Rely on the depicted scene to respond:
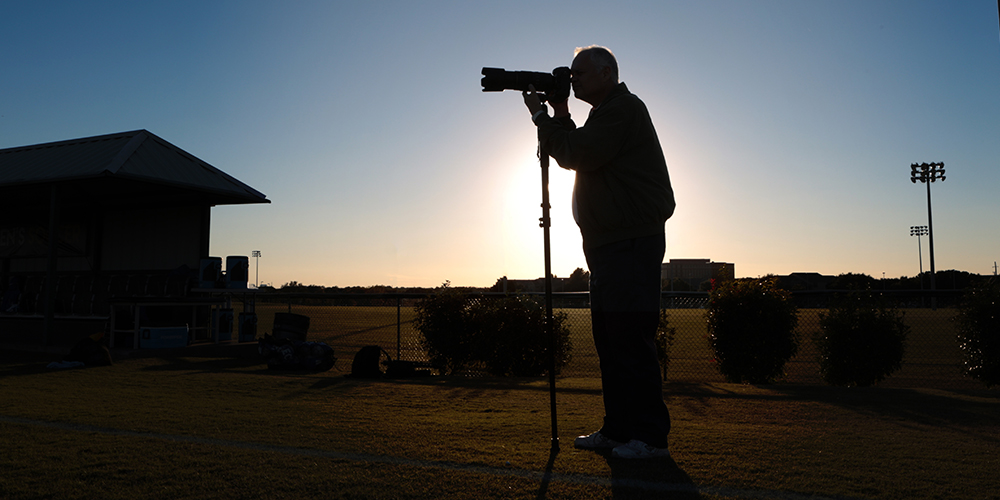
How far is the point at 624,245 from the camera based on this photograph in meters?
2.75

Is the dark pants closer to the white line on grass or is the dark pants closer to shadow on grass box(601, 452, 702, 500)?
shadow on grass box(601, 452, 702, 500)

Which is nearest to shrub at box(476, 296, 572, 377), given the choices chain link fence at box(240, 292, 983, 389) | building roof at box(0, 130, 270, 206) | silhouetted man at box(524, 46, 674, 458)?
chain link fence at box(240, 292, 983, 389)

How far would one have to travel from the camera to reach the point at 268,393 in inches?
211

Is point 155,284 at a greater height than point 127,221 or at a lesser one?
lesser

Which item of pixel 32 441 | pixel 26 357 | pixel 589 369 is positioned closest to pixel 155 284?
pixel 26 357

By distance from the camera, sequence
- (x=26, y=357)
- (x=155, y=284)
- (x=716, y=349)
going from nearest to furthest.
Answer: (x=716, y=349), (x=26, y=357), (x=155, y=284)

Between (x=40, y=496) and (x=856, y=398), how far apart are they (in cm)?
551

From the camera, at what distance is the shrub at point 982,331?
705 centimetres

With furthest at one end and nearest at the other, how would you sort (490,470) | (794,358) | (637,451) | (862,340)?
(794,358) → (862,340) → (637,451) → (490,470)

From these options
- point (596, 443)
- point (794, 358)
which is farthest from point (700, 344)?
point (596, 443)

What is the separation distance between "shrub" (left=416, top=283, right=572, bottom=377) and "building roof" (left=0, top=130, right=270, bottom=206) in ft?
21.7

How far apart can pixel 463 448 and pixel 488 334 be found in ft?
20.4

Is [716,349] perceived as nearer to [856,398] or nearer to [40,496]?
[856,398]

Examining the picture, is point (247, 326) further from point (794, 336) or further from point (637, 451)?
point (637, 451)
